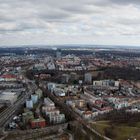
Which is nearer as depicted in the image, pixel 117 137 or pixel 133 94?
pixel 117 137

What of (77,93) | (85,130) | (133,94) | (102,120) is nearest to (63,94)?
(77,93)

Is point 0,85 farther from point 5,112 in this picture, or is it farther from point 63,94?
point 5,112

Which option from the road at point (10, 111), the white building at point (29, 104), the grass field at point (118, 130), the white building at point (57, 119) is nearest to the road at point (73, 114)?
the grass field at point (118, 130)

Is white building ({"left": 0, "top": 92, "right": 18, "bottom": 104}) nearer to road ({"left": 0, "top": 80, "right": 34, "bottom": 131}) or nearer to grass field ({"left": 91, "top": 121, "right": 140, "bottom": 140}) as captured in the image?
road ({"left": 0, "top": 80, "right": 34, "bottom": 131})

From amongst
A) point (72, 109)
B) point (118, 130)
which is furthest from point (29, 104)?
point (118, 130)

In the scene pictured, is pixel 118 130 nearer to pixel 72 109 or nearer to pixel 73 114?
pixel 73 114

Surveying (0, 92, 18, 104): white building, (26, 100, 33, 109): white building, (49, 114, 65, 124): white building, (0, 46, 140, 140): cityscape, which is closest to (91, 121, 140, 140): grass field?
(0, 46, 140, 140): cityscape

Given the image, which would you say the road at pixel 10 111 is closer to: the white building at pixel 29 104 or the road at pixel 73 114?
the white building at pixel 29 104

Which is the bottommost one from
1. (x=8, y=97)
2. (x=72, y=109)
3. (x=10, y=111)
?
(x=10, y=111)
